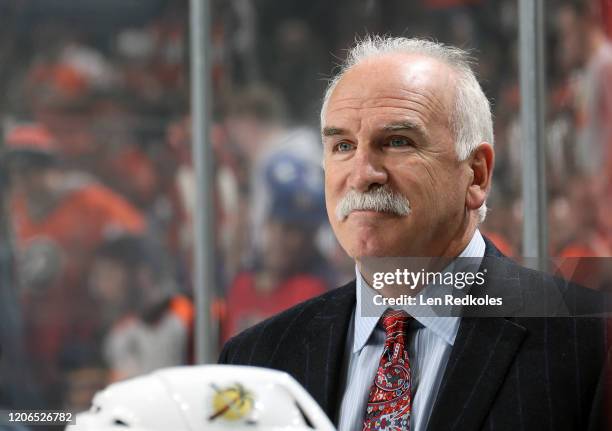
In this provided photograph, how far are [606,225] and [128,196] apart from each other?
1.37 meters

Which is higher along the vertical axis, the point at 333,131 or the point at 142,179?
the point at 142,179

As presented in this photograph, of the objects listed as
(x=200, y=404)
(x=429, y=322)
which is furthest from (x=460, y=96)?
(x=200, y=404)

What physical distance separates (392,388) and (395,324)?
0.25 ft

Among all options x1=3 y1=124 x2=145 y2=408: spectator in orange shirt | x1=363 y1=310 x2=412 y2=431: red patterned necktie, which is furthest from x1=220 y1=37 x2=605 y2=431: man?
x1=3 y1=124 x2=145 y2=408: spectator in orange shirt

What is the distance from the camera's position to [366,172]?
3.33 ft

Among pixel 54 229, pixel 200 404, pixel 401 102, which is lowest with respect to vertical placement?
pixel 200 404

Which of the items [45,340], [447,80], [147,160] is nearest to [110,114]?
A: [147,160]

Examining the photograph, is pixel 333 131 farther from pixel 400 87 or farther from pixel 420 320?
pixel 420 320

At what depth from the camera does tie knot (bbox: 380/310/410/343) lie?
1.03 metres

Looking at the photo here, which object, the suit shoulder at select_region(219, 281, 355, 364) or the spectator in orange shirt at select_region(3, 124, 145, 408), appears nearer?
the suit shoulder at select_region(219, 281, 355, 364)

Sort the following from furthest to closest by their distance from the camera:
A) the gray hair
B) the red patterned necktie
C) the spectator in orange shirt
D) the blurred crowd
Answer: the spectator in orange shirt < the blurred crowd < the gray hair < the red patterned necktie

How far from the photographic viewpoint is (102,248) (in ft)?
7.61

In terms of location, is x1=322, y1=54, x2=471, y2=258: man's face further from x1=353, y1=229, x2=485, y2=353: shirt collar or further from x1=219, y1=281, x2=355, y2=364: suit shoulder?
x1=219, y1=281, x2=355, y2=364: suit shoulder

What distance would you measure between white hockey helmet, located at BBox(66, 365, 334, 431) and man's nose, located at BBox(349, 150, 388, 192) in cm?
26
